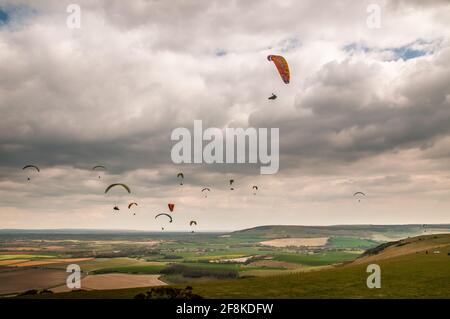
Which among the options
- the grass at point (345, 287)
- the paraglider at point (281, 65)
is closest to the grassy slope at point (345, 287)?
the grass at point (345, 287)

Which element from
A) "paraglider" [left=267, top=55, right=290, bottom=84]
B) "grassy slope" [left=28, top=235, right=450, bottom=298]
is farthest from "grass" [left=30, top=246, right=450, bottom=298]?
"paraglider" [left=267, top=55, right=290, bottom=84]

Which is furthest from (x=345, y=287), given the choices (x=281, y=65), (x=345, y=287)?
(x=281, y=65)

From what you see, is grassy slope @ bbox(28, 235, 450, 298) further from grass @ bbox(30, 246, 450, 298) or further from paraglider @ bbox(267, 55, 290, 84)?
paraglider @ bbox(267, 55, 290, 84)

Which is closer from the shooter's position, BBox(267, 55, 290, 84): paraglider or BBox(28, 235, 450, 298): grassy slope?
BBox(28, 235, 450, 298): grassy slope

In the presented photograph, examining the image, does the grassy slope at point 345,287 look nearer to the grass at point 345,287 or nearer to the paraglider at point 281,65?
the grass at point 345,287

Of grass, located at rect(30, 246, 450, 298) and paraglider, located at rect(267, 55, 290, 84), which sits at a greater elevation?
paraglider, located at rect(267, 55, 290, 84)

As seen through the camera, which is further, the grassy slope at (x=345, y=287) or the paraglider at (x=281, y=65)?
the paraglider at (x=281, y=65)

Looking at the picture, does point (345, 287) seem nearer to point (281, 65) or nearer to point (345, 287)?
point (345, 287)

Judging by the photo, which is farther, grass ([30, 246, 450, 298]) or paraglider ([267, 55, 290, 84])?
paraglider ([267, 55, 290, 84])
